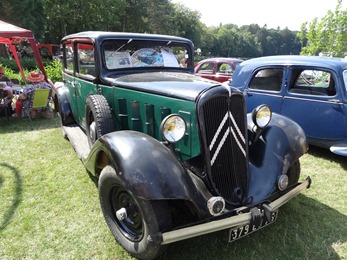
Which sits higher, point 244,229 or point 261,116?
point 261,116

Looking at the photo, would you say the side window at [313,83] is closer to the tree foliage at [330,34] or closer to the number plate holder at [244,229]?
the number plate holder at [244,229]

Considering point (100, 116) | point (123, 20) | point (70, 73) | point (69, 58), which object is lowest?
point (100, 116)

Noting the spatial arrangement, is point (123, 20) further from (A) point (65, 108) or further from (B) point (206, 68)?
(A) point (65, 108)

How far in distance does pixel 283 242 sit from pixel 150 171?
1538 mm

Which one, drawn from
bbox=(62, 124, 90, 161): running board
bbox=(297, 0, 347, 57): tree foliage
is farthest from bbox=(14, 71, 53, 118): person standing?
bbox=(297, 0, 347, 57): tree foliage

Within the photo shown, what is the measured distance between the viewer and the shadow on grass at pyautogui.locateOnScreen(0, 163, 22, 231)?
292cm

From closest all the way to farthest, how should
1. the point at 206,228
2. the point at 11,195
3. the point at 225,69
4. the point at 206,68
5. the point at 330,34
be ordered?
the point at 206,228 < the point at 11,195 < the point at 225,69 < the point at 206,68 < the point at 330,34

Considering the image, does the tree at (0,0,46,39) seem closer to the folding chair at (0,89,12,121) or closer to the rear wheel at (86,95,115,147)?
the folding chair at (0,89,12,121)

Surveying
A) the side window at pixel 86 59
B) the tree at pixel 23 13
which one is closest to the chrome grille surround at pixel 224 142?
the side window at pixel 86 59

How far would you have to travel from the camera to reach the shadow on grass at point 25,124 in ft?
20.3

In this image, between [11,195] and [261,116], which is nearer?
[261,116]

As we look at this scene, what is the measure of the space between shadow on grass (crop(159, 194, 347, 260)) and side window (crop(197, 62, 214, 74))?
8.02 metres

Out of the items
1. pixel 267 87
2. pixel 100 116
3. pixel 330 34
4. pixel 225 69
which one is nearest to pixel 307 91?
pixel 267 87

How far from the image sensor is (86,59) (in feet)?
13.2
